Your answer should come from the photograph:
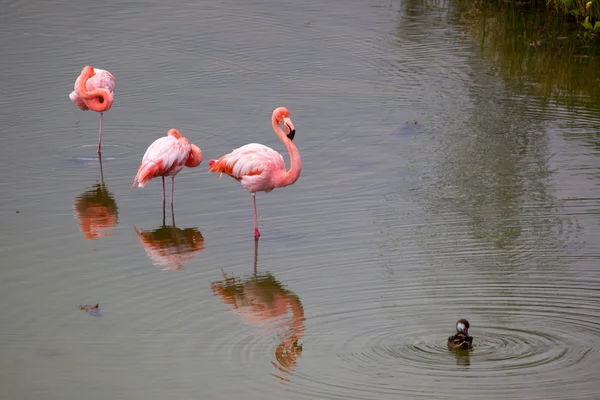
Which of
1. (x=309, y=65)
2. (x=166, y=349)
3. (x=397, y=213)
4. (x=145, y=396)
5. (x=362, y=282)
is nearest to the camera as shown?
(x=145, y=396)

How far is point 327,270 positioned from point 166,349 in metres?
1.83

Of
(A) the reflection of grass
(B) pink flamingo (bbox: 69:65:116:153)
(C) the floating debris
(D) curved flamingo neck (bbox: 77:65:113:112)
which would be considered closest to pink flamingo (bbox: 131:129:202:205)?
(B) pink flamingo (bbox: 69:65:116:153)

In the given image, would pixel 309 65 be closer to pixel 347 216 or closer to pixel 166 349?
pixel 347 216

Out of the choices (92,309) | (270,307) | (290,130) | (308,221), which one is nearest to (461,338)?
(270,307)

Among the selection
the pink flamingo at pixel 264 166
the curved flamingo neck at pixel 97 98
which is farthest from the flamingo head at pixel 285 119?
the curved flamingo neck at pixel 97 98

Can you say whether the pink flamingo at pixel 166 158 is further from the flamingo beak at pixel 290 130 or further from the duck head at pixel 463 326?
the duck head at pixel 463 326

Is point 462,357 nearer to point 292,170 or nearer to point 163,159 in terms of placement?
point 292,170

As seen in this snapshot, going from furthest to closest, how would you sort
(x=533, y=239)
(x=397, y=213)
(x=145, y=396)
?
(x=397, y=213)
(x=533, y=239)
(x=145, y=396)

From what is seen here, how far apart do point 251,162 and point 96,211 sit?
1.63 m

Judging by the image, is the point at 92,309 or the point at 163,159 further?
the point at 163,159

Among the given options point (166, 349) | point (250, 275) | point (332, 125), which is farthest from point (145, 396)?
point (332, 125)

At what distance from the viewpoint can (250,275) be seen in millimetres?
8391

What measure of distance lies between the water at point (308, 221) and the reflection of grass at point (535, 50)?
67mm

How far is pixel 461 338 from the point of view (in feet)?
22.2
